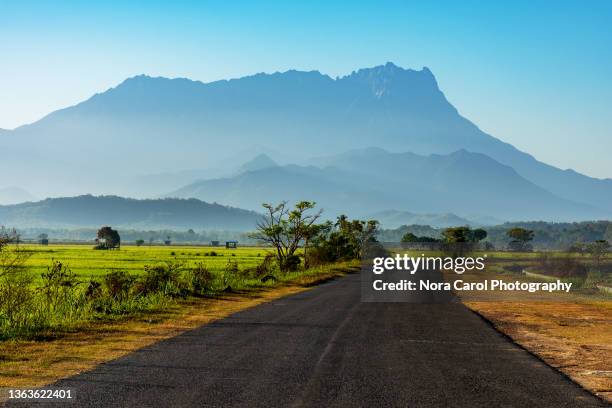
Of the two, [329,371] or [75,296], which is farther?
[75,296]

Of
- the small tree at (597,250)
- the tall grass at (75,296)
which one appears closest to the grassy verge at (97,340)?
the tall grass at (75,296)

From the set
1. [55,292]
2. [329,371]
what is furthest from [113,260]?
[329,371]

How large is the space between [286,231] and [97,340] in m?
41.6

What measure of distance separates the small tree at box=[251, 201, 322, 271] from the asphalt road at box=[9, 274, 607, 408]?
34.4 metres

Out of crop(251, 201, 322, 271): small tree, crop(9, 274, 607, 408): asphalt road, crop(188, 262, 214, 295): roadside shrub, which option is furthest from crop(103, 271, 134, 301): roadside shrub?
crop(251, 201, 322, 271): small tree

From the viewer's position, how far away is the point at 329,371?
559 inches

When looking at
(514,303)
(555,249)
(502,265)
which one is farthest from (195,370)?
(502,265)

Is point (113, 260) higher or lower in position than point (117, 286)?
lower

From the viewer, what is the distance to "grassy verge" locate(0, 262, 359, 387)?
46.0 ft

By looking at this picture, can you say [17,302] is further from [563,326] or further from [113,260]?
[113,260]

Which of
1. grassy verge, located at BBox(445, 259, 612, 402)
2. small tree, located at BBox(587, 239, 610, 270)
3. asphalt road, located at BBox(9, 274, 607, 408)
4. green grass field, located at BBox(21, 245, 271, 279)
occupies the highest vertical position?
small tree, located at BBox(587, 239, 610, 270)

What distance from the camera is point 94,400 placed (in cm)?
1144

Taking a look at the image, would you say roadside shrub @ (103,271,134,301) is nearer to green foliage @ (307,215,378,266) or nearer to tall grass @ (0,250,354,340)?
tall grass @ (0,250,354,340)

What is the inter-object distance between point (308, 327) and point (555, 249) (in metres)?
47.6
